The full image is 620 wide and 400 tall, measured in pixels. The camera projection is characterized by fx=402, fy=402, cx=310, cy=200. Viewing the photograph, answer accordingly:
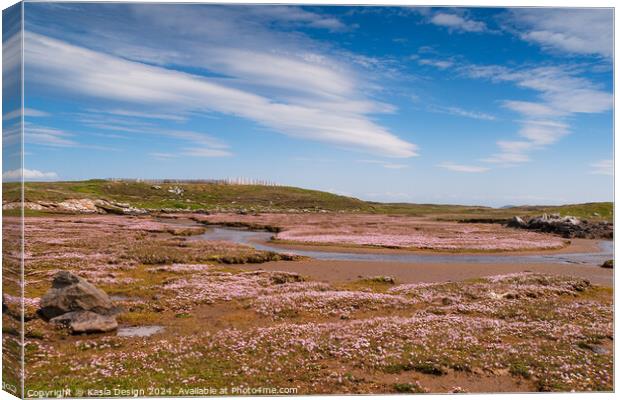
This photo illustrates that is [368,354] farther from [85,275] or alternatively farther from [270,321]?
[85,275]

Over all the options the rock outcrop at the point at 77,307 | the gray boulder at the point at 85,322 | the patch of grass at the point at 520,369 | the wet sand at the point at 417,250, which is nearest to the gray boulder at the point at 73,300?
the rock outcrop at the point at 77,307

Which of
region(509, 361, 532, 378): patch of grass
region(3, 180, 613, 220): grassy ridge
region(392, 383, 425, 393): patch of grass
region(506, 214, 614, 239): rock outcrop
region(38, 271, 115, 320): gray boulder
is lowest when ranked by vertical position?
region(392, 383, 425, 393): patch of grass

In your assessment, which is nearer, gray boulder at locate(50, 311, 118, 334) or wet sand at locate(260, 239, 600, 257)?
gray boulder at locate(50, 311, 118, 334)

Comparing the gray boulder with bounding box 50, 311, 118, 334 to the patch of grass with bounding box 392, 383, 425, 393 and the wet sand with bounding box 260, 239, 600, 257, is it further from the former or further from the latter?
the wet sand with bounding box 260, 239, 600, 257

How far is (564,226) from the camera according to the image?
172ft

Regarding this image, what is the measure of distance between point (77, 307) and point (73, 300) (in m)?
0.32

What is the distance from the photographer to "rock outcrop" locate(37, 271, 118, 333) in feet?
48.6

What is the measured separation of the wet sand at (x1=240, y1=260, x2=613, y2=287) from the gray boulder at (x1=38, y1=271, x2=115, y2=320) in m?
12.8

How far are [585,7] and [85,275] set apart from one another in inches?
1035

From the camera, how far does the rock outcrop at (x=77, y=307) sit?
583 inches

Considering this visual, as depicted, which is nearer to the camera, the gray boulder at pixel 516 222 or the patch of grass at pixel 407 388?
the patch of grass at pixel 407 388

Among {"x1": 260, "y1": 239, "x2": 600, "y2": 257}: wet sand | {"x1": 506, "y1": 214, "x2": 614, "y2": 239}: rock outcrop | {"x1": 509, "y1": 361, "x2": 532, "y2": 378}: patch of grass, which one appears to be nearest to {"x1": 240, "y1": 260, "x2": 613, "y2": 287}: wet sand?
{"x1": 260, "y1": 239, "x2": 600, "y2": 257}: wet sand

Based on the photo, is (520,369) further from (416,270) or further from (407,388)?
(416,270)

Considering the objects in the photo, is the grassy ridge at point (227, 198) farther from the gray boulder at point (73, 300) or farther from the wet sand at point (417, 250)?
the gray boulder at point (73, 300)
